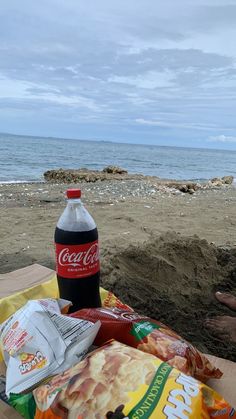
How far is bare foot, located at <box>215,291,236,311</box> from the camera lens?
273 centimetres

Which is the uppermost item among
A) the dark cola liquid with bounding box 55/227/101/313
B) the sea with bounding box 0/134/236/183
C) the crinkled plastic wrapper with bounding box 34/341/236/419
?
the dark cola liquid with bounding box 55/227/101/313

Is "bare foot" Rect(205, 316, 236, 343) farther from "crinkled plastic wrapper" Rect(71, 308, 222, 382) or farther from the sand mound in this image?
"crinkled plastic wrapper" Rect(71, 308, 222, 382)

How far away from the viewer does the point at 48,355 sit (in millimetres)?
1197

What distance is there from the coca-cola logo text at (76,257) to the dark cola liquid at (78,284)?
36 millimetres

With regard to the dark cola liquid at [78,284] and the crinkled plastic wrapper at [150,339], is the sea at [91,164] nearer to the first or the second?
the dark cola liquid at [78,284]

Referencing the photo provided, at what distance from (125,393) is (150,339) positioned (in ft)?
1.01

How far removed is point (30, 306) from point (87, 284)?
31 cm

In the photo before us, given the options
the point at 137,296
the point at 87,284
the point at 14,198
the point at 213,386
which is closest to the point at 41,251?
the point at 137,296

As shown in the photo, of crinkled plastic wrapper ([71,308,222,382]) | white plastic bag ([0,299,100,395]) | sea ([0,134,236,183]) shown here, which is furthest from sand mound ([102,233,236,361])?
sea ([0,134,236,183])

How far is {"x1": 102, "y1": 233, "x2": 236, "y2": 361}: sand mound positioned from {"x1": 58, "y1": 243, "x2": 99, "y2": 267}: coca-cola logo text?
98cm

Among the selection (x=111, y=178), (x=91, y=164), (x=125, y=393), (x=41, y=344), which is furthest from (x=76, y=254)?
(x=91, y=164)

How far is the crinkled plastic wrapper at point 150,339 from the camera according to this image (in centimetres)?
129

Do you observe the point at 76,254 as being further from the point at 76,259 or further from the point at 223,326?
the point at 223,326

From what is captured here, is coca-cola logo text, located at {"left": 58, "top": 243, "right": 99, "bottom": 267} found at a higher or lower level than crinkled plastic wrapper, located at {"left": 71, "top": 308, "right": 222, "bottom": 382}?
higher
